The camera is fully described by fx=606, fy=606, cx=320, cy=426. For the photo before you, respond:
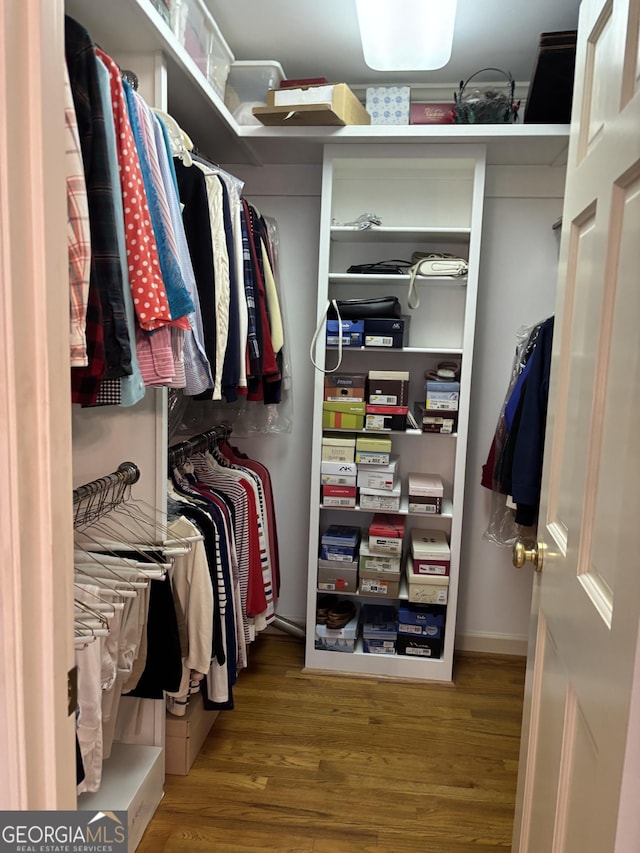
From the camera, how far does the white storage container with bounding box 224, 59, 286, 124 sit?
230 centimetres

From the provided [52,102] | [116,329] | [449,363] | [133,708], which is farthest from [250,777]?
[52,102]

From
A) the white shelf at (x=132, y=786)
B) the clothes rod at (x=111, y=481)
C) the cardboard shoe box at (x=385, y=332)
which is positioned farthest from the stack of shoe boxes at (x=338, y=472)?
the white shelf at (x=132, y=786)

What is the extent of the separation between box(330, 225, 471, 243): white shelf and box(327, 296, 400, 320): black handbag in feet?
0.93

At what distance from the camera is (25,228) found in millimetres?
684

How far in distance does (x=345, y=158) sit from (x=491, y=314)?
0.96 metres

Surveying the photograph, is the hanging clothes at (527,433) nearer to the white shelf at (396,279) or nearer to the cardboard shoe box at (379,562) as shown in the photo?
the white shelf at (396,279)

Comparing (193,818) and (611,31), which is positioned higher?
(611,31)

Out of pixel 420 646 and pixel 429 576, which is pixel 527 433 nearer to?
pixel 429 576

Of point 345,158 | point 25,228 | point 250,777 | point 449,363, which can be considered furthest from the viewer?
point 449,363

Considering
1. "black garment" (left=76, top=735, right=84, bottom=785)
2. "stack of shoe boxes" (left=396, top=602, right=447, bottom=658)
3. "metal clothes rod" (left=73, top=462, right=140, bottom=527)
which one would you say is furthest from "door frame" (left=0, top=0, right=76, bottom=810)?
"stack of shoe boxes" (left=396, top=602, right=447, bottom=658)

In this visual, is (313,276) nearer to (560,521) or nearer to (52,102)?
(560,521)

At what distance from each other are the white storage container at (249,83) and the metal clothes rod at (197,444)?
126 centimetres

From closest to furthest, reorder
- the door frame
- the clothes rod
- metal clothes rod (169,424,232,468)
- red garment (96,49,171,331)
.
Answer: the door frame → red garment (96,49,171,331) → the clothes rod → metal clothes rod (169,424,232,468)

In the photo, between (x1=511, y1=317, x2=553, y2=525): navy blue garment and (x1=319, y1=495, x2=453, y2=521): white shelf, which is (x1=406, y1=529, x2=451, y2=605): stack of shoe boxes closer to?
(x1=319, y1=495, x2=453, y2=521): white shelf
